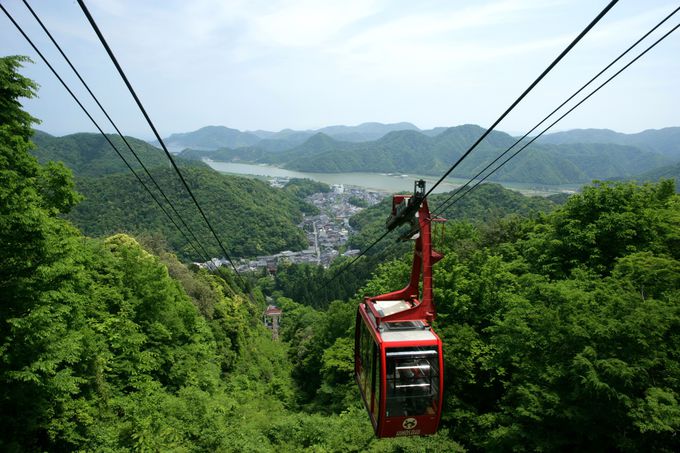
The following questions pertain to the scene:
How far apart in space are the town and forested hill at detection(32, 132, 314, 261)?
15.0ft

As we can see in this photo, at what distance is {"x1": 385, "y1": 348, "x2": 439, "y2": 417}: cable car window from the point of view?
6.57 m

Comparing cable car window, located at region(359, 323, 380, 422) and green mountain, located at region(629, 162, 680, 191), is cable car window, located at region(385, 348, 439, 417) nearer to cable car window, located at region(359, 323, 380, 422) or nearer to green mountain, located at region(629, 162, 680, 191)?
cable car window, located at region(359, 323, 380, 422)

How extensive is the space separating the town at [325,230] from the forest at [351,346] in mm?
46349

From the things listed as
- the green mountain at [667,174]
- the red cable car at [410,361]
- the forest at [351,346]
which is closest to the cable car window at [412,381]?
the red cable car at [410,361]

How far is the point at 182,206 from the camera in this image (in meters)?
100

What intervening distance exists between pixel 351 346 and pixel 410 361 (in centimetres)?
1161

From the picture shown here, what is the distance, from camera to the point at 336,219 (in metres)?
149

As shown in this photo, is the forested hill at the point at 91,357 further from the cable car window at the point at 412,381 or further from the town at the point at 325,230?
the town at the point at 325,230

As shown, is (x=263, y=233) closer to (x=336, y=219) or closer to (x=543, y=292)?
(x=336, y=219)

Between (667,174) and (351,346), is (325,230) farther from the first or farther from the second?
(351,346)

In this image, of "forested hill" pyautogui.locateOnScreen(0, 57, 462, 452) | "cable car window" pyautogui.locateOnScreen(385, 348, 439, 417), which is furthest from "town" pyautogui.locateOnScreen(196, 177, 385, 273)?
"cable car window" pyautogui.locateOnScreen(385, 348, 439, 417)

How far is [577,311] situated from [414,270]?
482cm

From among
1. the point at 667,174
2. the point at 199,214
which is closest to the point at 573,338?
the point at 199,214

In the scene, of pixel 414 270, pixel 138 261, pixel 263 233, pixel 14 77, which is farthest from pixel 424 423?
pixel 263 233
